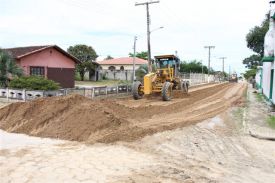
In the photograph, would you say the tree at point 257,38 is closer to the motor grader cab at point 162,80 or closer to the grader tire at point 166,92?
the motor grader cab at point 162,80

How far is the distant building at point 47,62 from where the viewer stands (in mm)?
30525

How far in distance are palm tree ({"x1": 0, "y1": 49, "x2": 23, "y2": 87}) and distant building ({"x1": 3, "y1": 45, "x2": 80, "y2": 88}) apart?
5053 mm

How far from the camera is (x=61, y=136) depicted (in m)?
11.1

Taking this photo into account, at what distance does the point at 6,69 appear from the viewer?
24.1 m

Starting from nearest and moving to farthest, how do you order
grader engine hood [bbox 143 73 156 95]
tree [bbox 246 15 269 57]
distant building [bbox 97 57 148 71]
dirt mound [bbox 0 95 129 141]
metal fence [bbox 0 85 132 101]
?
dirt mound [bbox 0 95 129 141] → metal fence [bbox 0 85 132 101] → grader engine hood [bbox 143 73 156 95] → tree [bbox 246 15 269 57] → distant building [bbox 97 57 148 71]

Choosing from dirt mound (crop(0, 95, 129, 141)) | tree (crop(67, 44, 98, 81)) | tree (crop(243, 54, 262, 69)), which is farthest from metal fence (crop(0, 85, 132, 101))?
tree (crop(243, 54, 262, 69))

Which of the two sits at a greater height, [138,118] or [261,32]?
[261,32]

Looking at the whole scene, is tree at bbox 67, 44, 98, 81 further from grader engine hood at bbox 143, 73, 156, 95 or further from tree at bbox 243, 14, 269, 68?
grader engine hood at bbox 143, 73, 156, 95

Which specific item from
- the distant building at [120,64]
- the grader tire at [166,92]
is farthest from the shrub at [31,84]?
the distant building at [120,64]

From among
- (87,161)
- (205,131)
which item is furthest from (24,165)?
(205,131)

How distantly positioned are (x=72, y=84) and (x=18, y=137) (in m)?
23.7

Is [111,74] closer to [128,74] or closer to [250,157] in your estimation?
[128,74]

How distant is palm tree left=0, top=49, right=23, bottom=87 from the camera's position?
2389 centimetres

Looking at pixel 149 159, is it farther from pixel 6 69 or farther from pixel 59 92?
pixel 6 69
